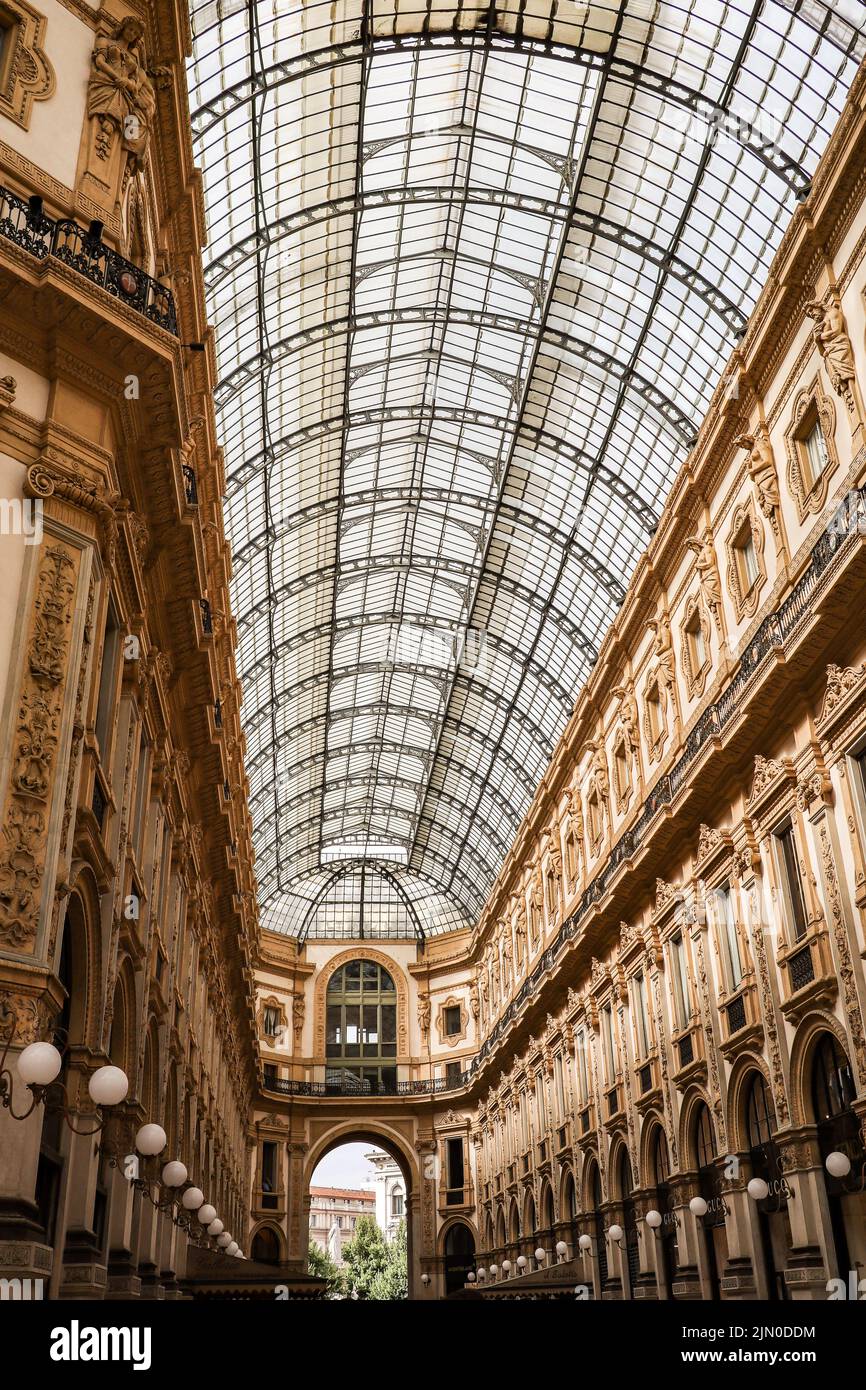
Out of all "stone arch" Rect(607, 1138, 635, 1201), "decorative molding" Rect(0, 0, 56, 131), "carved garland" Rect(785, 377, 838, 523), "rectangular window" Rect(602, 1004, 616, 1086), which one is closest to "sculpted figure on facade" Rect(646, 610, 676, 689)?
"carved garland" Rect(785, 377, 838, 523)

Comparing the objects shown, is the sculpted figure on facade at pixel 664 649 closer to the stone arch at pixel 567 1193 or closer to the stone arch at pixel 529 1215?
the stone arch at pixel 567 1193

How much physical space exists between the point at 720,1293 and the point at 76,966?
14.5 metres

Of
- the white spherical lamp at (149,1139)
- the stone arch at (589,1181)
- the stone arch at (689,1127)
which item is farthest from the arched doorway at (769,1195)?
the stone arch at (589,1181)

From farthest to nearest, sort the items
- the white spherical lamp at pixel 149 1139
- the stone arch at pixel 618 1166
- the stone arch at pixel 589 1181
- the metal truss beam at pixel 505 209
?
1. the stone arch at pixel 589 1181
2. the stone arch at pixel 618 1166
3. the metal truss beam at pixel 505 209
4. the white spherical lamp at pixel 149 1139

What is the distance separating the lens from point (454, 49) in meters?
24.2

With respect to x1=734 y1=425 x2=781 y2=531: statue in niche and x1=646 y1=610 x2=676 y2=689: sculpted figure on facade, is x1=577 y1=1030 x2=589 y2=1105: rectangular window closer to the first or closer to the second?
x1=646 y1=610 x2=676 y2=689: sculpted figure on facade

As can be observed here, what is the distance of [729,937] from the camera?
878 inches


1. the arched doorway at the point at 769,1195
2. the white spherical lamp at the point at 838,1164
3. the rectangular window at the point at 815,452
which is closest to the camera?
the white spherical lamp at the point at 838,1164

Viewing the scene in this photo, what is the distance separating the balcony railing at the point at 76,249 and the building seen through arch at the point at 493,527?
0.23ft

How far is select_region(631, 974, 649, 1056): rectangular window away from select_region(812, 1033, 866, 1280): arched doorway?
9.78 metres

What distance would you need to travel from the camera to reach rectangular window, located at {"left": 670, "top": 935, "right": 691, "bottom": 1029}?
81.5 ft

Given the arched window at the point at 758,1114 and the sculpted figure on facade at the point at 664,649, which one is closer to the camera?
the arched window at the point at 758,1114

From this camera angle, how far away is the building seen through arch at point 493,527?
13383 mm

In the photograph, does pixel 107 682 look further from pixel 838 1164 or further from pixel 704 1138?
pixel 704 1138
